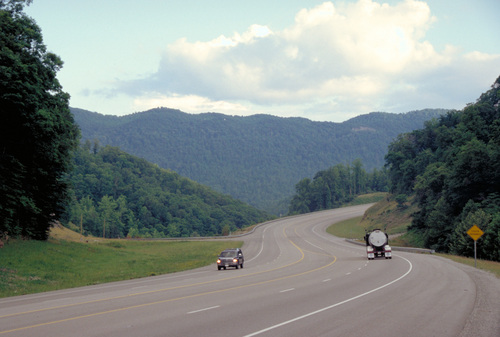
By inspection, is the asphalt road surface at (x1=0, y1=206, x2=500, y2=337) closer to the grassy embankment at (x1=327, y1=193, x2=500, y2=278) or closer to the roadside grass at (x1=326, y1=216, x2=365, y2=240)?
the grassy embankment at (x1=327, y1=193, x2=500, y2=278)

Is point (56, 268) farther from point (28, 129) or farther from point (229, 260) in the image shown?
point (229, 260)

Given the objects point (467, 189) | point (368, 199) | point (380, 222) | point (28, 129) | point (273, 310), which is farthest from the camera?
point (368, 199)

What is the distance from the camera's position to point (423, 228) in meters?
73.1

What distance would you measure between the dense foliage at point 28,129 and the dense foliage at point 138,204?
92155 millimetres

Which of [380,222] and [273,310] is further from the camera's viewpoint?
[380,222]

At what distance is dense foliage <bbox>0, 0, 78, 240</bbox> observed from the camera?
33844 millimetres

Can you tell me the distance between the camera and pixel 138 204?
543ft

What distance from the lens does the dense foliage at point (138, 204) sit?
147250mm

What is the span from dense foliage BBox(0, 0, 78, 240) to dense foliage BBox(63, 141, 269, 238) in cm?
9216

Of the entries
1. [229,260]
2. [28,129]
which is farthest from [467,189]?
[28,129]

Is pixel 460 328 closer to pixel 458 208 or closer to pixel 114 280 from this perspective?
pixel 114 280

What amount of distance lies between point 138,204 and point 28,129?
132 m

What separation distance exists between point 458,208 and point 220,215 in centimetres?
12611

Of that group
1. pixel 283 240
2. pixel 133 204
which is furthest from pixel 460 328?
pixel 133 204
